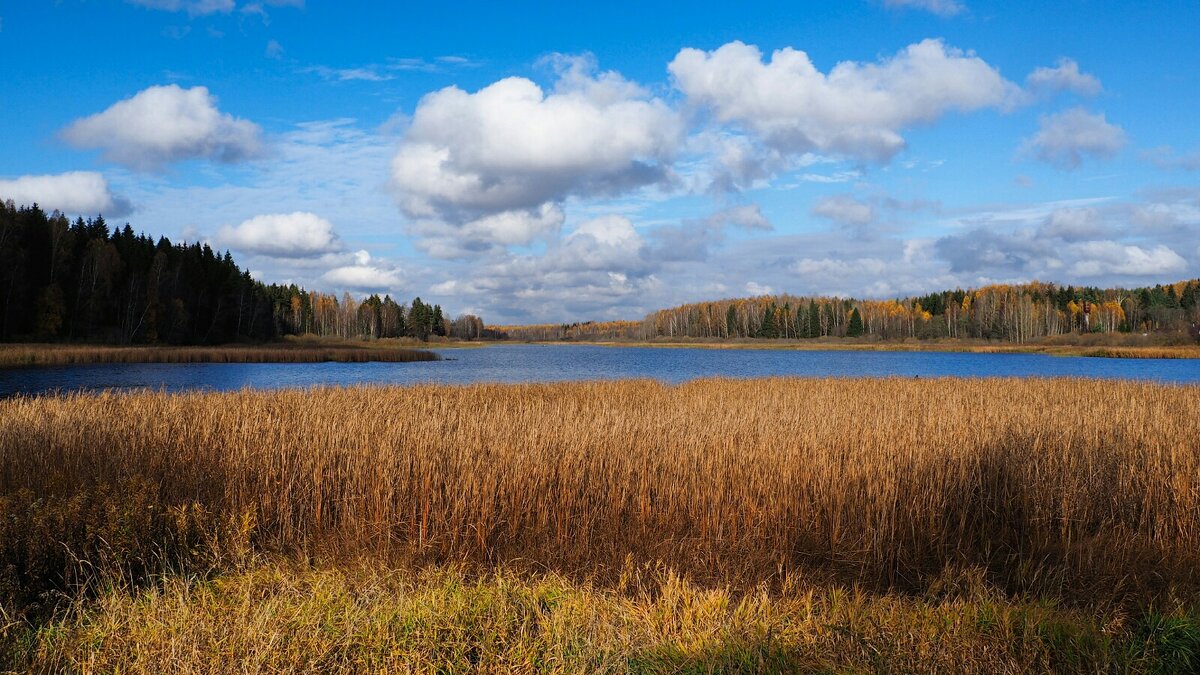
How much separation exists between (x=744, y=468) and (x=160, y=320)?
63.5 meters

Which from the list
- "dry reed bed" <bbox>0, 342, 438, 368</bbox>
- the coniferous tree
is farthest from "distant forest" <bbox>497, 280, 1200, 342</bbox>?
"dry reed bed" <bbox>0, 342, 438, 368</bbox>

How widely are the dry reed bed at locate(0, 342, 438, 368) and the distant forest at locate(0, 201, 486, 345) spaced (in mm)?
4809

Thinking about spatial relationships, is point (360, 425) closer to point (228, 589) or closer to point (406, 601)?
point (228, 589)

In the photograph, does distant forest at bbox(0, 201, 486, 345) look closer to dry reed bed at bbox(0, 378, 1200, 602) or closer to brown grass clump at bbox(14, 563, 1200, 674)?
dry reed bed at bbox(0, 378, 1200, 602)

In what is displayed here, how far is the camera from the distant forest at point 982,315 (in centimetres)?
10619

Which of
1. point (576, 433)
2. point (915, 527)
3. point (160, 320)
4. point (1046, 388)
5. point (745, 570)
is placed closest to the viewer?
point (745, 570)

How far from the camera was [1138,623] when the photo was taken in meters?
4.93

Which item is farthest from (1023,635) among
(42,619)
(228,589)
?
(42,619)

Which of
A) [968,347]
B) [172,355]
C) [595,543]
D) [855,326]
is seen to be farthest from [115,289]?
[855,326]

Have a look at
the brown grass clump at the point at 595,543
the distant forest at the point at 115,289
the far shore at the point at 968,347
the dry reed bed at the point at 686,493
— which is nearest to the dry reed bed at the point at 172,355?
the distant forest at the point at 115,289

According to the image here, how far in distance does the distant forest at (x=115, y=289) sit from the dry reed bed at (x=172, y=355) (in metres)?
4.81

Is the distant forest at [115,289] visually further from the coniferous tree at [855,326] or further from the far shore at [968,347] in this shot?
the coniferous tree at [855,326]

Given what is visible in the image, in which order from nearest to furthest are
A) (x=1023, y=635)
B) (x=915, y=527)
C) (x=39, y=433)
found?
(x=1023, y=635), (x=915, y=527), (x=39, y=433)

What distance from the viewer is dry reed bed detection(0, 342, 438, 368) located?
39.1m
